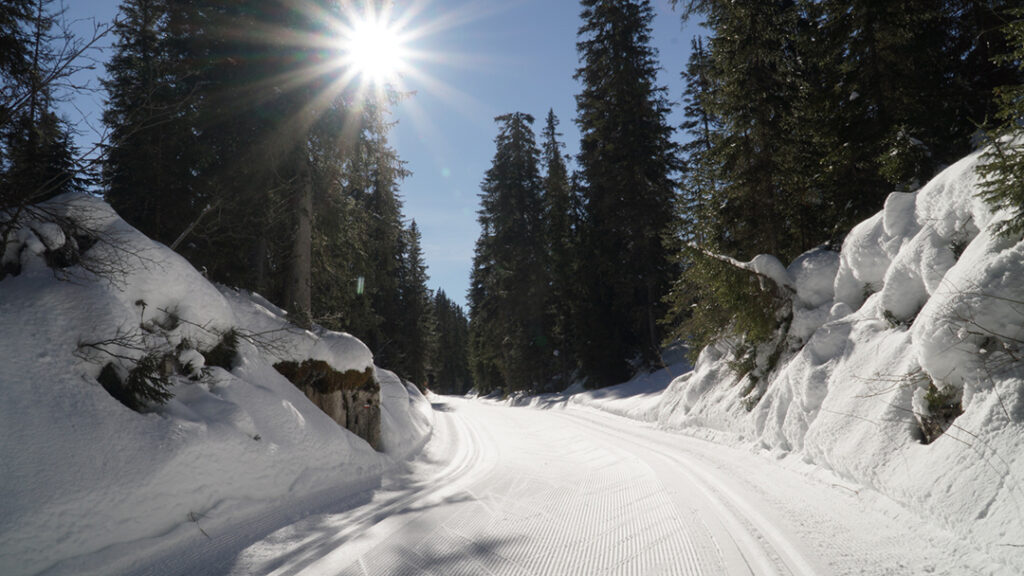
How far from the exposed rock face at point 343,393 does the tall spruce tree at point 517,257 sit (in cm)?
1999

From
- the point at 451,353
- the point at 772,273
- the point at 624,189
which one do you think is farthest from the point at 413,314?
the point at 451,353

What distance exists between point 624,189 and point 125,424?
1994 cm

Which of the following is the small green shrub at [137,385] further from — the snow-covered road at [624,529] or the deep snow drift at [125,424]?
the snow-covered road at [624,529]

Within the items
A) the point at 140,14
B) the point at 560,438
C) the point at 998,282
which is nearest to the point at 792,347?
the point at 998,282

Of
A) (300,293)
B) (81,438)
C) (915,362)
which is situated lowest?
(915,362)

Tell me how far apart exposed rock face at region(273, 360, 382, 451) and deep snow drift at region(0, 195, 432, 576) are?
0.73m

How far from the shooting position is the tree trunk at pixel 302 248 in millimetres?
10234

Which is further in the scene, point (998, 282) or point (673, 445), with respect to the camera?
point (673, 445)

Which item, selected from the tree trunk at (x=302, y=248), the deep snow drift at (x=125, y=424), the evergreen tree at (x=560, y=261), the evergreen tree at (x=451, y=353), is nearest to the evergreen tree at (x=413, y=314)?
the evergreen tree at (x=560, y=261)

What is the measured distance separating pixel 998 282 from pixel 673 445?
578cm

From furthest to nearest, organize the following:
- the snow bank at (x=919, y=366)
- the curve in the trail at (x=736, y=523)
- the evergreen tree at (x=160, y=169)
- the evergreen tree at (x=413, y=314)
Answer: the evergreen tree at (x=413, y=314) < the evergreen tree at (x=160, y=169) < the snow bank at (x=919, y=366) < the curve in the trail at (x=736, y=523)

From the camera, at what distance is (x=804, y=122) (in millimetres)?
10078

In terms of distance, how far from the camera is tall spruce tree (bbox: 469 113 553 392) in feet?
94.7

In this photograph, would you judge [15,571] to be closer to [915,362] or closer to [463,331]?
[915,362]
